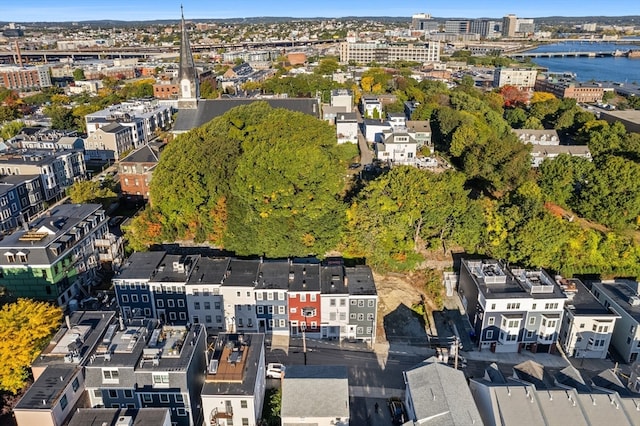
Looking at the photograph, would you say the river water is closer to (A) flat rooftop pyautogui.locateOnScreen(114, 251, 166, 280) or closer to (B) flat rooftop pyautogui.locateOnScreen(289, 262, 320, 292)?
(B) flat rooftop pyautogui.locateOnScreen(289, 262, 320, 292)

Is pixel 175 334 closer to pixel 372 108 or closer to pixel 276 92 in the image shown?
pixel 372 108

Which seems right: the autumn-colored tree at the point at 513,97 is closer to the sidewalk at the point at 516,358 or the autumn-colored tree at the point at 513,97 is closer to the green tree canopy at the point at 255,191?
the green tree canopy at the point at 255,191

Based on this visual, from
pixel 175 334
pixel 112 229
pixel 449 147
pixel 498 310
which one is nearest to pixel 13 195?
pixel 112 229

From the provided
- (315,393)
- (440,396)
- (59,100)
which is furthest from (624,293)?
(59,100)

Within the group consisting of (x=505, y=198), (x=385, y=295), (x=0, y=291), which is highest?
(x=505, y=198)

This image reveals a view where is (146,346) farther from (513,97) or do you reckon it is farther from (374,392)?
(513,97)
